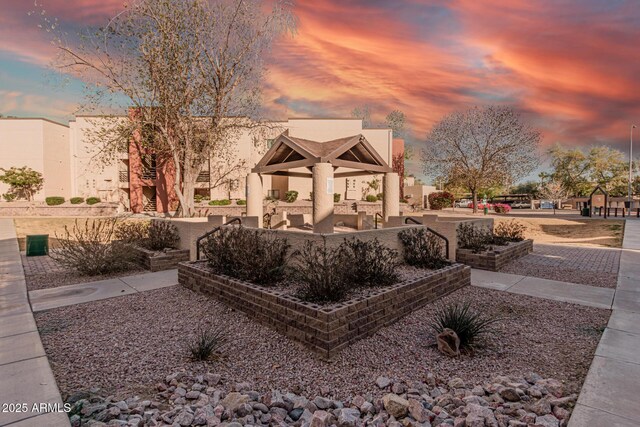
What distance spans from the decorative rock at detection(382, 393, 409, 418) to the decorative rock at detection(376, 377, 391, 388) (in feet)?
1.15

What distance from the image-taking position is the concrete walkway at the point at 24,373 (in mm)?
2623

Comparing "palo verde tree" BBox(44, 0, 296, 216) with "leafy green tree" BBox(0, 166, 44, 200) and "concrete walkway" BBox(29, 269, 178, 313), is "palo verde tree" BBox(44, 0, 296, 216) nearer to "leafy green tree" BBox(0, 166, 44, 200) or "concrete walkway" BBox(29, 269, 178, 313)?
"concrete walkway" BBox(29, 269, 178, 313)

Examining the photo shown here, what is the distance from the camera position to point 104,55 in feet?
60.3

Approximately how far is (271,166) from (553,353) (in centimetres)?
820

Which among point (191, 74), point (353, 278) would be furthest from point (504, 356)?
point (191, 74)

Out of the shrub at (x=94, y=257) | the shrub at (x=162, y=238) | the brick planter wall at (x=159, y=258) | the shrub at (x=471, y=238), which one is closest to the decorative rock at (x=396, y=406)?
the shrub at (x=471, y=238)

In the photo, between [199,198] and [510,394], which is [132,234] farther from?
[199,198]

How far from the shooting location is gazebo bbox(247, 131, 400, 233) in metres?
7.45

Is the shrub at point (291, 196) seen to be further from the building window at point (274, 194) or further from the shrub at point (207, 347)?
the shrub at point (207, 347)

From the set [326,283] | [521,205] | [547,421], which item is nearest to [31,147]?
[326,283]

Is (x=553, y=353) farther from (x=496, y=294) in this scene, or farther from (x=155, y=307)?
(x=155, y=307)

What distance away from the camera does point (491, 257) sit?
8688 millimetres

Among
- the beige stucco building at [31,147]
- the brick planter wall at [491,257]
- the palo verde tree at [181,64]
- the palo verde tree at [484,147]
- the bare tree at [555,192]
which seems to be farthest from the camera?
the bare tree at [555,192]

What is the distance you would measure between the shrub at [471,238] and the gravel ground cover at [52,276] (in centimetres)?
932
